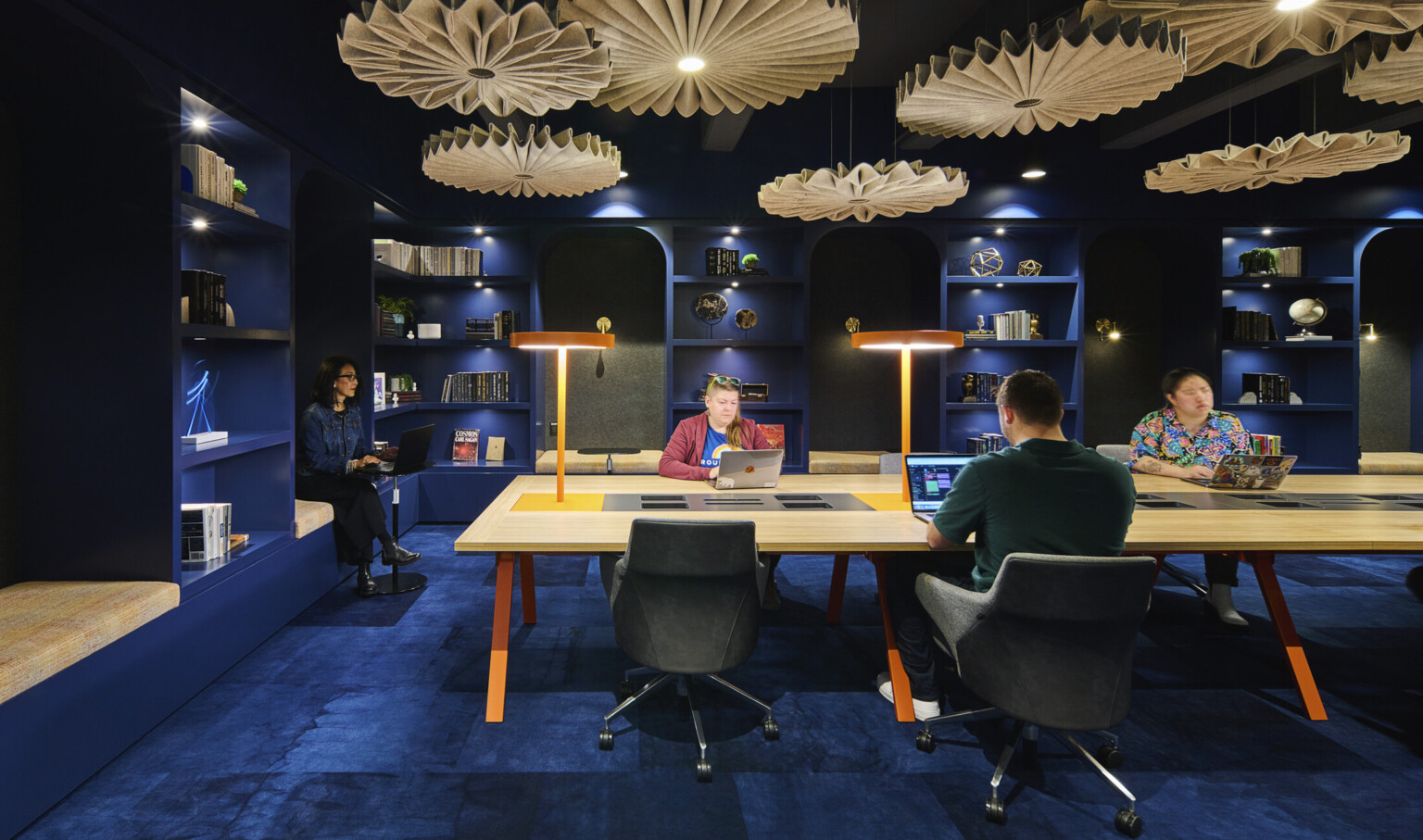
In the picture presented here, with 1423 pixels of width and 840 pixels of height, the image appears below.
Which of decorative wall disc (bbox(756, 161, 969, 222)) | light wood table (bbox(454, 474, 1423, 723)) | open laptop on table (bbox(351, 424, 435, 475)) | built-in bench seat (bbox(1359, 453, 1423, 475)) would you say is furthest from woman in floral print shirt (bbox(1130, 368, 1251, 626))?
open laptop on table (bbox(351, 424, 435, 475))

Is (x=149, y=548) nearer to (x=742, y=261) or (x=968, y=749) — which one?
(x=968, y=749)

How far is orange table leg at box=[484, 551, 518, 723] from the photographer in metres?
2.74

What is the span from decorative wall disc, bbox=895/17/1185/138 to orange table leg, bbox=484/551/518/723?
8.23ft

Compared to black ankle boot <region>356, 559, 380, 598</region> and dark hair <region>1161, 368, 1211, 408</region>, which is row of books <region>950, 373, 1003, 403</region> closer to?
dark hair <region>1161, 368, 1211, 408</region>

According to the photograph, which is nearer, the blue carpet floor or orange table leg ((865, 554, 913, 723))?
the blue carpet floor

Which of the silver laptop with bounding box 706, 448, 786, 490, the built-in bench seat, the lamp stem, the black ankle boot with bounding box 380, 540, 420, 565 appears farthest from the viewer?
the built-in bench seat

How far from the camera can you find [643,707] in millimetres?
2879

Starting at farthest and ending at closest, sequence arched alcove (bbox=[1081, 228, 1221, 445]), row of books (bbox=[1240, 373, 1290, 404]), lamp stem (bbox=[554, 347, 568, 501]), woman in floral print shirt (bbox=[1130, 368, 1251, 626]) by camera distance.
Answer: arched alcove (bbox=[1081, 228, 1221, 445])
row of books (bbox=[1240, 373, 1290, 404])
woman in floral print shirt (bbox=[1130, 368, 1251, 626])
lamp stem (bbox=[554, 347, 568, 501])

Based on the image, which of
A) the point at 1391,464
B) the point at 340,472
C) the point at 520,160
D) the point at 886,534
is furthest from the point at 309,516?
the point at 1391,464

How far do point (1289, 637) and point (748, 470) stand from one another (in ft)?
7.71

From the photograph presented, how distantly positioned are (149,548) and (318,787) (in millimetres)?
1310

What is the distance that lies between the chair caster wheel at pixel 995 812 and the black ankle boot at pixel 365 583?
356 cm

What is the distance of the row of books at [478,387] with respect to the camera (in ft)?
20.2

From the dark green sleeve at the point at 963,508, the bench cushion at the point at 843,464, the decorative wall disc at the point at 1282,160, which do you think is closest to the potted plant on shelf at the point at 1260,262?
the decorative wall disc at the point at 1282,160
